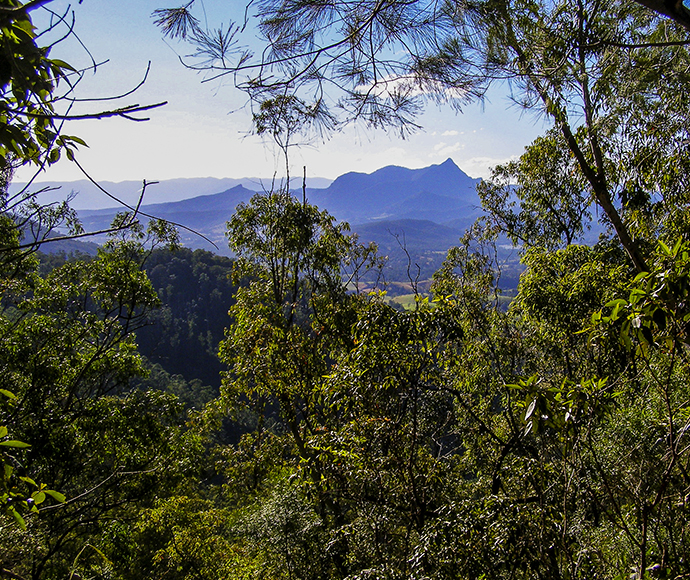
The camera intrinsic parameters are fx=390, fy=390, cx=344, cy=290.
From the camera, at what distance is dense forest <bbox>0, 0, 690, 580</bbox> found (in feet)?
5.11

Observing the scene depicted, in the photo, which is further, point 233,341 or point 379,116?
point 233,341

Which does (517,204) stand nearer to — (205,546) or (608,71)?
(608,71)

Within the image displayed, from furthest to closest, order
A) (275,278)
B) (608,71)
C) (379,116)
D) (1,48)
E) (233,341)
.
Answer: (275,278), (233,341), (608,71), (379,116), (1,48)

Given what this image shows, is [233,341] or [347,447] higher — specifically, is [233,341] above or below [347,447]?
above

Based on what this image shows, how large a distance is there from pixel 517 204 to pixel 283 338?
851cm

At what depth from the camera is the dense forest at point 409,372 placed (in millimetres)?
1557

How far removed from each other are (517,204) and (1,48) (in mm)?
11845

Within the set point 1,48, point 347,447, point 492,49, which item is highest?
point 492,49

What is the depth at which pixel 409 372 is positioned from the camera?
3.08 meters

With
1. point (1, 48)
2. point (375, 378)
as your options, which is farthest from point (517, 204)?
point (1, 48)

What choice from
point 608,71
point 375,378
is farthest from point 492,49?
point 375,378

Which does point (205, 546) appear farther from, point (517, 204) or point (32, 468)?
point (517, 204)

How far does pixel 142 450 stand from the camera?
5.84 m

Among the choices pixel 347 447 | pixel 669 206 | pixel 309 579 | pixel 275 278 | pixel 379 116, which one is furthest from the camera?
pixel 275 278
